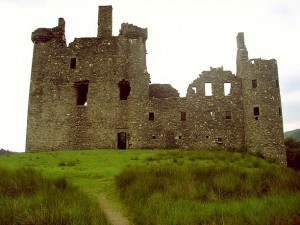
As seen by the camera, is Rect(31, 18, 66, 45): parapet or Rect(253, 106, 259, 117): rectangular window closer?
Rect(253, 106, 259, 117): rectangular window

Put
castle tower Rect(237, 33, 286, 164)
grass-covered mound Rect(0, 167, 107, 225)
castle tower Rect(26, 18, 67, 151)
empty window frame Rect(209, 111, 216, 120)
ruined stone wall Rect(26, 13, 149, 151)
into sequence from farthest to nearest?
castle tower Rect(26, 18, 67, 151), ruined stone wall Rect(26, 13, 149, 151), empty window frame Rect(209, 111, 216, 120), castle tower Rect(237, 33, 286, 164), grass-covered mound Rect(0, 167, 107, 225)

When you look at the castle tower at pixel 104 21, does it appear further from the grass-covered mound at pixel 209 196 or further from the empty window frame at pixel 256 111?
the grass-covered mound at pixel 209 196

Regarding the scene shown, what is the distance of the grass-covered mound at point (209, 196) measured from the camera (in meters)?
9.01

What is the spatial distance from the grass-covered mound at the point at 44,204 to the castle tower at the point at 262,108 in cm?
1975

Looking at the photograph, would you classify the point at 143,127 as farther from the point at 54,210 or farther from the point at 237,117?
the point at 54,210

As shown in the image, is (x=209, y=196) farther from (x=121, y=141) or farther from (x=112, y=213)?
(x=121, y=141)

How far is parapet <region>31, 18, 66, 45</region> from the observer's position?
3312cm

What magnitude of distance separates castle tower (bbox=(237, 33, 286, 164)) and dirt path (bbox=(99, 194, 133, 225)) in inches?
761

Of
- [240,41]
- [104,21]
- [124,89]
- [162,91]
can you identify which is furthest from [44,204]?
[104,21]

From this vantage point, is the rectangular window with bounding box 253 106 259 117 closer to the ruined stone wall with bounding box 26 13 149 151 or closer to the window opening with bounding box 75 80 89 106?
the ruined stone wall with bounding box 26 13 149 151

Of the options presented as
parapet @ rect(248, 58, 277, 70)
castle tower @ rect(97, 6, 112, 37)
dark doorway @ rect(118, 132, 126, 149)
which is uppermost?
castle tower @ rect(97, 6, 112, 37)

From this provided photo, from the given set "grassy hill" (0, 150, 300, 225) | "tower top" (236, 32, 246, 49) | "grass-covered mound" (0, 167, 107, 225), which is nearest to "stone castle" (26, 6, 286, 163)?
"tower top" (236, 32, 246, 49)

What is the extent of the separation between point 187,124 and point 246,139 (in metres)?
5.10

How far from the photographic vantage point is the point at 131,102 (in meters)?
31.6
